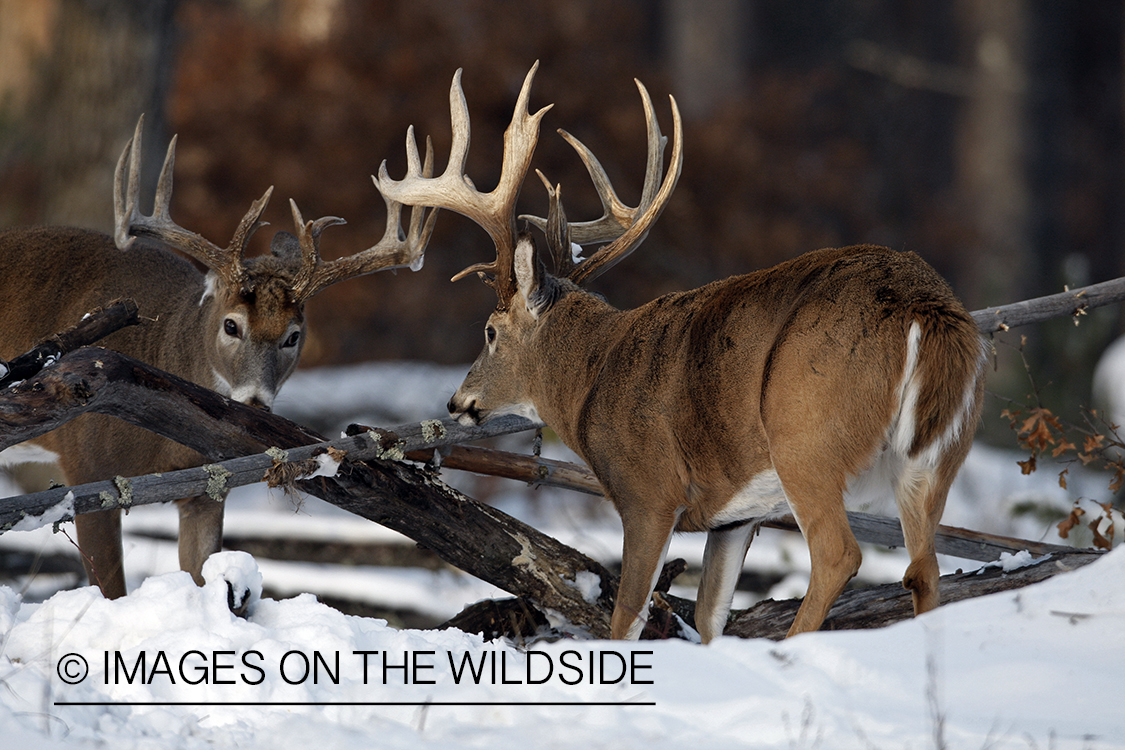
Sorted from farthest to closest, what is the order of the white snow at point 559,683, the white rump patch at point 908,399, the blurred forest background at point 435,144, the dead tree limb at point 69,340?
the blurred forest background at point 435,144 < the dead tree limb at point 69,340 < the white rump patch at point 908,399 < the white snow at point 559,683

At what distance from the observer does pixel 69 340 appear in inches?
186

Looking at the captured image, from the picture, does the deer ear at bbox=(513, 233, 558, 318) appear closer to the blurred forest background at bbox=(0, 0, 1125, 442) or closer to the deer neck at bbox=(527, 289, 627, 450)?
the deer neck at bbox=(527, 289, 627, 450)

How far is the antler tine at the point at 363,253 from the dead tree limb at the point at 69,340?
3.23ft

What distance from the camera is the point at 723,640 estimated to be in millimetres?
3369

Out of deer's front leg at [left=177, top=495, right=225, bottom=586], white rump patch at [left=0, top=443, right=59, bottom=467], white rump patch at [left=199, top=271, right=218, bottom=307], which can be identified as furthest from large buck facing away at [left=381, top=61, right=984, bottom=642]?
white rump patch at [left=0, top=443, right=59, bottom=467]

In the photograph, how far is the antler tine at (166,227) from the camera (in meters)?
5.77

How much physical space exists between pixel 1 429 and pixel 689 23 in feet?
57.6

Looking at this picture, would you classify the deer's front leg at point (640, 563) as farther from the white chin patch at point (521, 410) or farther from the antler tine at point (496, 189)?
the antler tine at point (496, 189)

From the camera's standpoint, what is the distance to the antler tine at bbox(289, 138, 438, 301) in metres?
5.90

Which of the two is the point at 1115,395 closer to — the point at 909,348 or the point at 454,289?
the point at 454,289

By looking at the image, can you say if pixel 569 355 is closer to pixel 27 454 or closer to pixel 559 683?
pixel 559 683

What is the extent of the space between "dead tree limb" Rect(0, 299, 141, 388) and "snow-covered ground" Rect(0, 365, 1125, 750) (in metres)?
0.91

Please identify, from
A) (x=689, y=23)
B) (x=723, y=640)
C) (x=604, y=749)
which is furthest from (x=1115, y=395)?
(x=689, y=23)

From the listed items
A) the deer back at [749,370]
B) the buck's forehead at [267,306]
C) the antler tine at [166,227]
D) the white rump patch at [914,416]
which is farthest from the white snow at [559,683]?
the antler tine at [166,227]
